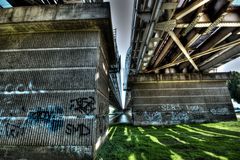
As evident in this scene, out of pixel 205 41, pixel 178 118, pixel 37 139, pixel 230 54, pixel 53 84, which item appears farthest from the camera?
pixel 178 118

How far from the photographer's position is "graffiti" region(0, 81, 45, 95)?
22.3 ft

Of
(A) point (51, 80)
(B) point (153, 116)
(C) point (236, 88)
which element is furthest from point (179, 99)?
(C) point (236, 88)

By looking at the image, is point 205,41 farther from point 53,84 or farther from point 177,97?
point 53,84

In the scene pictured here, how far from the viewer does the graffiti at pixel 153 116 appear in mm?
19469

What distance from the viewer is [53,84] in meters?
6.73

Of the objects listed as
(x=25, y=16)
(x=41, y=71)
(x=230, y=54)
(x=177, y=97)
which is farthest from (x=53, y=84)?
(x=177, y=97)

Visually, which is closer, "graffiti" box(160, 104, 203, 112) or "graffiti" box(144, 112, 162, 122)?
"graffiti" box(144, 112, 162, 122)

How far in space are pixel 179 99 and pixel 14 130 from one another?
61.0 ft

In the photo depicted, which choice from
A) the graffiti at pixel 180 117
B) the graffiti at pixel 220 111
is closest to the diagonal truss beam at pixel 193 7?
the graffiti at pixel 180 117

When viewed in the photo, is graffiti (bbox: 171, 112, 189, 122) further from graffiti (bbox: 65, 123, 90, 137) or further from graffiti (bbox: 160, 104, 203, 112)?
graffiti (bbox: 65, 123, 90, 137)

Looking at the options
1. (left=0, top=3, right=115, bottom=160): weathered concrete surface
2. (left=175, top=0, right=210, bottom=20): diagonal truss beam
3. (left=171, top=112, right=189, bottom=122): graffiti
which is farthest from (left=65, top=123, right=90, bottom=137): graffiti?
(left=171, top=112, right=189, bottom=122): graffiti

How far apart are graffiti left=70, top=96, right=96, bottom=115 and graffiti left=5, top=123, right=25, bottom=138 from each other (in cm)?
Result: 234

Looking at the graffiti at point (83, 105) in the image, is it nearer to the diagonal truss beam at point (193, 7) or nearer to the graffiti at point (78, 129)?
the graffiti at point (78, 129)

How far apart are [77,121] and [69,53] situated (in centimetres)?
328
